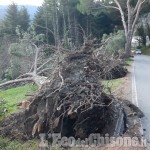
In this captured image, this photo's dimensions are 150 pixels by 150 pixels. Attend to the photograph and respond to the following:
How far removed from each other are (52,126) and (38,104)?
0.82 meters

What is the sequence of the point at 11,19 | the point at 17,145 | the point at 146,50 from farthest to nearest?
the point at 146,50 → the point at 11,19 → the point at 17,145

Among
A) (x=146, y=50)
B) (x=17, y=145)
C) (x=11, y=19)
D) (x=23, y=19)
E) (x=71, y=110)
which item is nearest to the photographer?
(x=71, y=110)

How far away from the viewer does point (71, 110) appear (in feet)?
25.1

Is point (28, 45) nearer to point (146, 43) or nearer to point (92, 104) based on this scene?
point (92, 104)

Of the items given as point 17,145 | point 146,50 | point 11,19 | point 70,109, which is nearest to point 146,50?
point 146,50

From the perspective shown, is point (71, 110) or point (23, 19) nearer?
point (71, 110)

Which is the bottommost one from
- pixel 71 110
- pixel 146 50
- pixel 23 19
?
pixel 146 50

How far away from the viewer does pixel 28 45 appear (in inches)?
789

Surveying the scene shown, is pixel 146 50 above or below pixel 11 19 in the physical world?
below

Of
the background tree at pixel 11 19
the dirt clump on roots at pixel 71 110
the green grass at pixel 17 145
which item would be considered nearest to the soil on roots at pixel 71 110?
the dirt clump on roots at pixel 71 110

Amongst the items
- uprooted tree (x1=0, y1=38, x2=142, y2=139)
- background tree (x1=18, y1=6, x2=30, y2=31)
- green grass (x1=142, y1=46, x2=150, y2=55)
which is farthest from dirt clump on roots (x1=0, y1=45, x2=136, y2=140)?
green grass (x1=142, y1=46, x2=150, y2=55)

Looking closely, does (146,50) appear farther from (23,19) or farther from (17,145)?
(17,145)

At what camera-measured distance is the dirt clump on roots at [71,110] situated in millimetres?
7945

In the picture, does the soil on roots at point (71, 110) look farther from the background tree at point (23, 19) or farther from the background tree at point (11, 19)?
the background tree at point (23, 19)
